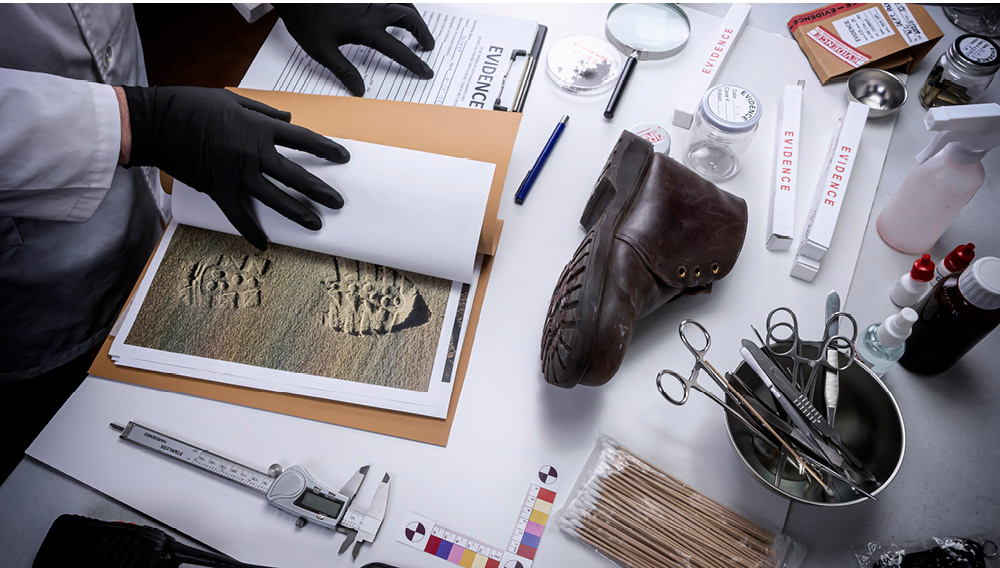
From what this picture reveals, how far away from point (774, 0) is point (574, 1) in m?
0.33

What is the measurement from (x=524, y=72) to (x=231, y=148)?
1.40 feet

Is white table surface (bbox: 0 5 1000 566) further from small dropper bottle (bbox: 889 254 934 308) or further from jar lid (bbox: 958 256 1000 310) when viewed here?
jar lid (bbox: 958 256 1000 310)

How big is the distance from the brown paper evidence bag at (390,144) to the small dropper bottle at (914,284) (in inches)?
19.6

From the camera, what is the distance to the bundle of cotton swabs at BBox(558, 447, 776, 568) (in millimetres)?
625

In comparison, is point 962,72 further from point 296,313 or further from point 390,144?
point 296,313

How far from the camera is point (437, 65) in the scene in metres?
0.94

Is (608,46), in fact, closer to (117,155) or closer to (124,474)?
(117,155)

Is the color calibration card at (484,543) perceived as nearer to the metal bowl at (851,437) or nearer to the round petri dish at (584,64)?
the metal bowl at (851,437)

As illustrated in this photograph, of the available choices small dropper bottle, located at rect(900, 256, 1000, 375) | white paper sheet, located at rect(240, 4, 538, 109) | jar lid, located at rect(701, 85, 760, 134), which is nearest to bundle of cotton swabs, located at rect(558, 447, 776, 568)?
small dropper bottle, located at rect(900, 256, 1000, 375)

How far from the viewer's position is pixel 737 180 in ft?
2.80

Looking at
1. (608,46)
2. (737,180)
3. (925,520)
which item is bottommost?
(925,520)

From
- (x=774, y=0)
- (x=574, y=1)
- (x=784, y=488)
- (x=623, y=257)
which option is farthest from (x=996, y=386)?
(x=574, y=1)

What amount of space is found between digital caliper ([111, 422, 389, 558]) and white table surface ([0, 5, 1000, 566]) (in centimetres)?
7

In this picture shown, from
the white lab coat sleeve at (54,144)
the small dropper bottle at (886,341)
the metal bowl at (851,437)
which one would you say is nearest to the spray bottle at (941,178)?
the small dropper bottle at (886,341)
